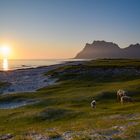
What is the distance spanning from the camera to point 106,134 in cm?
2647

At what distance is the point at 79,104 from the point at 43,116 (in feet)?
36.3

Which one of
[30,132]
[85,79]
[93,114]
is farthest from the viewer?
[85,79]

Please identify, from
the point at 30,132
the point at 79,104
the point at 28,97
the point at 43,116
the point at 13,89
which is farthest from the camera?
the point at 13,89

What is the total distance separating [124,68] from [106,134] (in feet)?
241

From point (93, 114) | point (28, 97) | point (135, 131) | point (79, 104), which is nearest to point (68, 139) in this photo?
point (135, 131)

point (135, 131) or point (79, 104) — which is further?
point (79, 104)

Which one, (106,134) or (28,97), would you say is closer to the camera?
(106,134)

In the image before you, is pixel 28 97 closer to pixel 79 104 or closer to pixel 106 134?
pixel 79 104

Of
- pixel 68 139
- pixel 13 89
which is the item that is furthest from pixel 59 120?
pixel 13 89

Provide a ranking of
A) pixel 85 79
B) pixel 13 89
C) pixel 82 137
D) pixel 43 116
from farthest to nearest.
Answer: pixel 85 79 → pixel 13 89 → pixel 43 116 → pixel 82 137

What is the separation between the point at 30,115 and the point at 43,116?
2.13 m

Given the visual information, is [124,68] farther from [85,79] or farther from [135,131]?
[135,131]

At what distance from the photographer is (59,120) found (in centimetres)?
3997

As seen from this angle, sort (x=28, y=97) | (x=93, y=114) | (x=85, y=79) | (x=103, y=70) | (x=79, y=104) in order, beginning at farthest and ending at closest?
(x=103, y=70) → (x=85, y=79) → (x=28, y=97) → (x=79, y=104) → (x=93, y=114)
